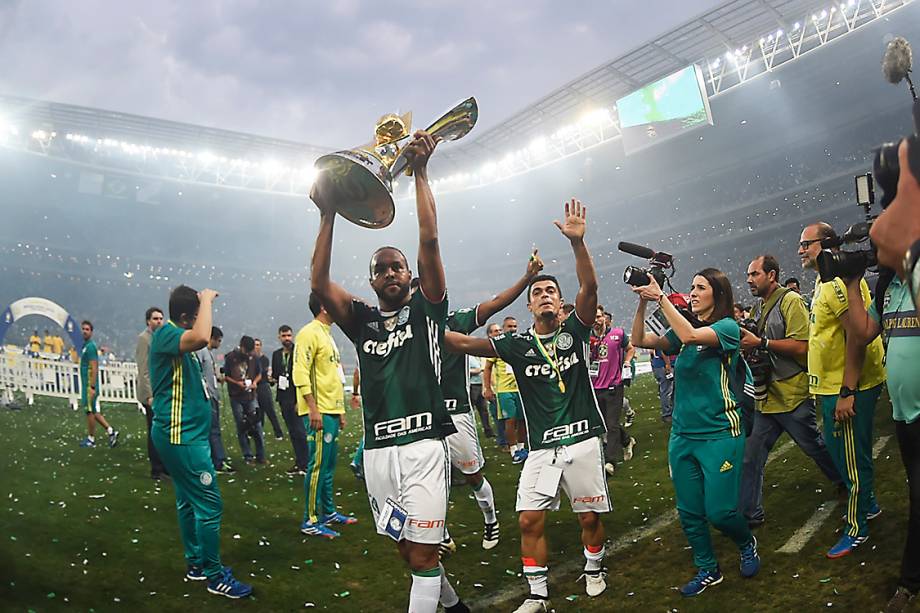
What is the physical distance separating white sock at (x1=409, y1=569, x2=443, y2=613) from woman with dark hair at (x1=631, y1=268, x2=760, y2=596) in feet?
5.71

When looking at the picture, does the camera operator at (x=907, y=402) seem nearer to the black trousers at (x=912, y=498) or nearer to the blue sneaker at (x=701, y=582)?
the black trousers at (x=912, y=498)

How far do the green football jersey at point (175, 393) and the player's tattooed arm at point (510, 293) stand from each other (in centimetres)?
217

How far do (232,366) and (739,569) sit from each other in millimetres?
7902

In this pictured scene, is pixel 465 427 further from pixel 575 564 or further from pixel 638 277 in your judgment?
pixel 638 277

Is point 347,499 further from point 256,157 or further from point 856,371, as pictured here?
point 256,157

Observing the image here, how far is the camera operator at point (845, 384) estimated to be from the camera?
3.91 metres

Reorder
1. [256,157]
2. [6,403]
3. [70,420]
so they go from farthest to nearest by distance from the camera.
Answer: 1. [256,157]
2. [6,403]
3. [70,420]

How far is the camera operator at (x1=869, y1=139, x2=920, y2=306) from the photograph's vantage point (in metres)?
1.51

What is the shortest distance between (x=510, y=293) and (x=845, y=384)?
2.23 metres

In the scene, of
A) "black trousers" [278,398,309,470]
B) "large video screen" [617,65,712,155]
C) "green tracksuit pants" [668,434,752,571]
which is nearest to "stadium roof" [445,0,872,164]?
"large video screen" [617,65,712,155]

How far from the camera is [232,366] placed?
10.0 metres

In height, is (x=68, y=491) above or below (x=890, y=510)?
above

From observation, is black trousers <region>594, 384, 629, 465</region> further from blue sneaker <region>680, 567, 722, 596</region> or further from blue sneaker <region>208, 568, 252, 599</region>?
blue sneaker <region>208, 568, 252, 599</region>

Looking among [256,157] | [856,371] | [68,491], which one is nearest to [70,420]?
[68,491]
